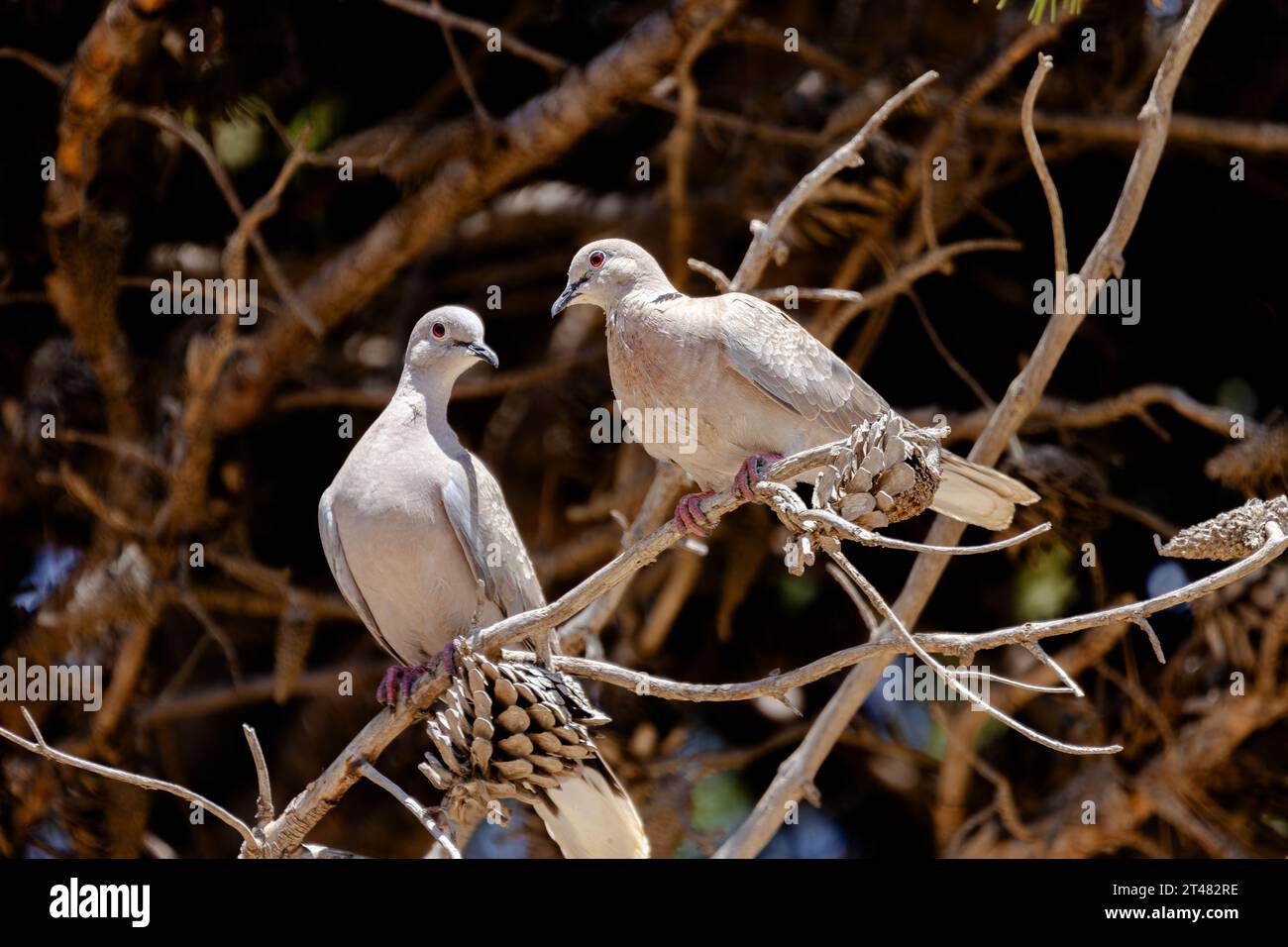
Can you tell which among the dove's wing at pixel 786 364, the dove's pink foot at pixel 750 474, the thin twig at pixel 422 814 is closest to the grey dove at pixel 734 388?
the dove's wing at pixel 786 364

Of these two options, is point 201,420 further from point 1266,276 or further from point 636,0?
point 1266,276

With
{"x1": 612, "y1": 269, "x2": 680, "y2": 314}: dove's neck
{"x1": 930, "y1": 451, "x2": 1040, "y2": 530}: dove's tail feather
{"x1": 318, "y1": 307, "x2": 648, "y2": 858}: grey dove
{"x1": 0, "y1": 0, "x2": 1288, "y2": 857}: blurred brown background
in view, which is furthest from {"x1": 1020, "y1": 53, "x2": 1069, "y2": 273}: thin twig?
{"x1": 318, "y1": 307, "x2": 648, "y2": 858}: grey dove

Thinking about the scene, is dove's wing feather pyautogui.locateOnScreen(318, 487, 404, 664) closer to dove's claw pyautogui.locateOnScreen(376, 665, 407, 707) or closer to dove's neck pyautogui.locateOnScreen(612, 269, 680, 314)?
dove's claw pyautogui.locateOnScreen(376, 665, 407, 707)

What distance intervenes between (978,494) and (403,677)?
145 centimetres

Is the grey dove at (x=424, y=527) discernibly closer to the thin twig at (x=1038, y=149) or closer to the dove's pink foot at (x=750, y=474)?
the dove's pink foot at (x=750, y=474)

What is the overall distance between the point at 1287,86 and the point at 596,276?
311cm

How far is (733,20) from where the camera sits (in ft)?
15.9

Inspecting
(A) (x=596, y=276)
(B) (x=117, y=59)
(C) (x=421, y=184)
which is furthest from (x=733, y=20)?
(B) (x=117, y=59)

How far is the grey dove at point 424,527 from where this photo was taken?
3.61 metres

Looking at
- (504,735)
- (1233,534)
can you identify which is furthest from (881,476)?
(504,735)

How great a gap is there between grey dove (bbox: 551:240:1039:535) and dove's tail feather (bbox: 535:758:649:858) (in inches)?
27.5

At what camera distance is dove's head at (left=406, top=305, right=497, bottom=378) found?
12.3 ft

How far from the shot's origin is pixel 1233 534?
98.4 inches

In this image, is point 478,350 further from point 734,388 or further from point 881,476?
point 881,476
